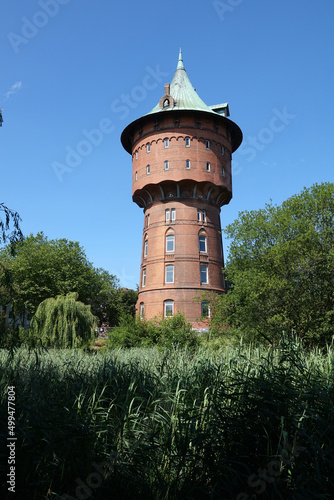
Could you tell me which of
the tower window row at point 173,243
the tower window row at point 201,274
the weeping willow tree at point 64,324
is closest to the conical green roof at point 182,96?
the tower window row at point 173,243

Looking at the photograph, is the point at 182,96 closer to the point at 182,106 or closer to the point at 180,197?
the point at 182,106

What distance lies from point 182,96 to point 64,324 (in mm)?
22872

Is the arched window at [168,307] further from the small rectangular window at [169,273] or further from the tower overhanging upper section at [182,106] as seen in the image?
the tower overhanging upper section at [182,106]

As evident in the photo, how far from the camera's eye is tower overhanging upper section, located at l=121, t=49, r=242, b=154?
32.2 m

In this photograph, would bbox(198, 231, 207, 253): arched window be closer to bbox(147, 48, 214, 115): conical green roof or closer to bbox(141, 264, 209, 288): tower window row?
bbox(141, 264, 209, 288): tower window row

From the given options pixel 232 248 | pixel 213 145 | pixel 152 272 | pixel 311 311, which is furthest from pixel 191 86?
pixel 311 311

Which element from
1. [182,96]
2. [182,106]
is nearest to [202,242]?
[182,106]

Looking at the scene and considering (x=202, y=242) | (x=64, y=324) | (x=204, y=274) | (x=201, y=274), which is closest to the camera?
(x=64, y=324)

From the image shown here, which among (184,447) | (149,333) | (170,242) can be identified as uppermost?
(170,242)

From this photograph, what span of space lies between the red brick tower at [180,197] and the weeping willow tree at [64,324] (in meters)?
7.10

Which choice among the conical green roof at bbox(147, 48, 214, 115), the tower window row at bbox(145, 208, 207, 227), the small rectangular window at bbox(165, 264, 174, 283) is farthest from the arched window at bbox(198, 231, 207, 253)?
the conical green roof at bbox(147, 48, 214, 115)

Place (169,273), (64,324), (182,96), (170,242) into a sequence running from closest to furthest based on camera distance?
(64,324)
(169,273)
(170,242)
(182,96)

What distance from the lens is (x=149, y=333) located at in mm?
24172

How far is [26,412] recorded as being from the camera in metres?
4.67
